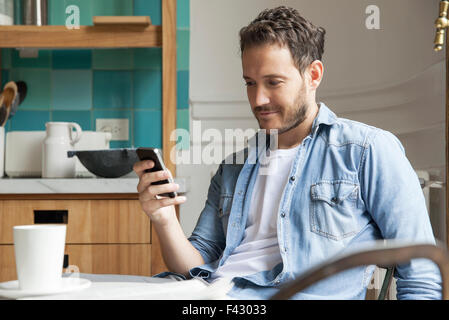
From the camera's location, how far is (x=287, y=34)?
1.12 metres

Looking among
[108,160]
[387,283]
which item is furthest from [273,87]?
[108,160]

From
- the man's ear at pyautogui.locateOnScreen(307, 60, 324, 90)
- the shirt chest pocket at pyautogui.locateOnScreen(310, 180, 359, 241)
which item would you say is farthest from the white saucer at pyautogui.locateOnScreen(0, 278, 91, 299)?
the man's ear at pyautogui.locateOnScreen(307, 60, 324, 90)

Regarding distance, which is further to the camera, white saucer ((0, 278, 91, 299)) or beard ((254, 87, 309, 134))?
beard ((254, 87, 309, 134))

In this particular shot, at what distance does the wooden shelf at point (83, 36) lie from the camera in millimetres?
1866

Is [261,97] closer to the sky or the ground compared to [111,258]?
closer to the sky

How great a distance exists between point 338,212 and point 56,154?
1120 mm

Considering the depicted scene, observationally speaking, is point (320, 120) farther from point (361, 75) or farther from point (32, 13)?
point (32, 13)

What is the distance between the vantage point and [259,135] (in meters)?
1.15

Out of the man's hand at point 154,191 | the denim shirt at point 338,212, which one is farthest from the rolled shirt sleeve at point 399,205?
the man's hand at point 154,191

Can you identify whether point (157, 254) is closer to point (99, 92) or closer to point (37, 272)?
point (99, 92)

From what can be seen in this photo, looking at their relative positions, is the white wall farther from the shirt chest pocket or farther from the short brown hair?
the shirt chest pocket

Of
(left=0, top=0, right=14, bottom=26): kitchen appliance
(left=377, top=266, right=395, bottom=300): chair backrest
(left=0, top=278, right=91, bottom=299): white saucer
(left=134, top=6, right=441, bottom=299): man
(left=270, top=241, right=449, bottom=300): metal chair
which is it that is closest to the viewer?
(left=270, top=241, right=449, bottom=300): metal chair

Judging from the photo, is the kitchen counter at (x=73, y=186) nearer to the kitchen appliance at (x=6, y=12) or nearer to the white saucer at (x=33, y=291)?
the kitchen appliance at (x=6, y=12)

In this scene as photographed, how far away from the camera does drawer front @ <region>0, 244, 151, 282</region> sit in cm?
166
